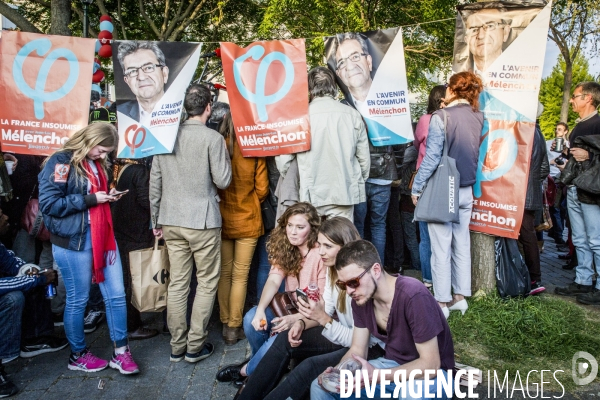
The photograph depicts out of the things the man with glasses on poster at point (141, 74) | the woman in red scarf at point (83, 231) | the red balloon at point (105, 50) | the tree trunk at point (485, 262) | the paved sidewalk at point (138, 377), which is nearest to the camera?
the paved sidewalk at point (138, 377)

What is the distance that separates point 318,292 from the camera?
3.30 meters

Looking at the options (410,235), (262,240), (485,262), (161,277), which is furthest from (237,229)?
(410,235)

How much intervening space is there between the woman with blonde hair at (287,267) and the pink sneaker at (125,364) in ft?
2.09

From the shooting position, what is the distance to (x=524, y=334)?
13.1 ft

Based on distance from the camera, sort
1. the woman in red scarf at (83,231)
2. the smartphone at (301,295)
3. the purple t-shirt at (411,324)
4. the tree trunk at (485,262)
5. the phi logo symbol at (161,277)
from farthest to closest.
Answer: the tree trunk at (485,262), the phi logo symbol at (161,277), the woman in red scarf at (83,231), the smartphone at (301,295), the purple t-shirt at (411,324)

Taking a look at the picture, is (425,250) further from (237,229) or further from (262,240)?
(237,229)

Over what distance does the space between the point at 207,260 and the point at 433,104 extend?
2.65 metres

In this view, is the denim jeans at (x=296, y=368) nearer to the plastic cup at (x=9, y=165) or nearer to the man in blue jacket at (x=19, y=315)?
the man in blue jacket at (x=19, y=315)

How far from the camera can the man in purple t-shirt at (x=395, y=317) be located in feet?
8.21

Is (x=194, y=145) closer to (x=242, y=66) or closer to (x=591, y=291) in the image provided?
(x=242, y=66)

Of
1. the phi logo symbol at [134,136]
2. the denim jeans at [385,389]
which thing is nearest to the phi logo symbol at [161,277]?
the phi logo symbol at [134,136]

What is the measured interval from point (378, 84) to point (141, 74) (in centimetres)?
204

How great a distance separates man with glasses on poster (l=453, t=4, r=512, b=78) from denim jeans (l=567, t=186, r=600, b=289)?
174cm

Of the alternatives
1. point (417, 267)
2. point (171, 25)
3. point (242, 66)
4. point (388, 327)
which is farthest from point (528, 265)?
point (171, 25)
